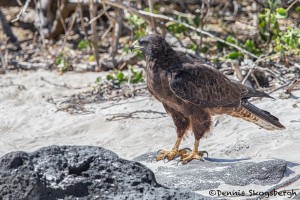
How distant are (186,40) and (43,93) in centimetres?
257

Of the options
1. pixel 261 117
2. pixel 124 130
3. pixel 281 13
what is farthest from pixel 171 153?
pixel 281 13

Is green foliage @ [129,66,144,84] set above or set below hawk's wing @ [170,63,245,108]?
below

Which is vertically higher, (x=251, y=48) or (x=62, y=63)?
(x=251, y=48)

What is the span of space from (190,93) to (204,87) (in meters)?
0.23

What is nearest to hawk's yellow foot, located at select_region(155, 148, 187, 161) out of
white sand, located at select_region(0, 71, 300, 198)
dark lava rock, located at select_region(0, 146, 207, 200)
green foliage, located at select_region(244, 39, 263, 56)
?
white sand, located at select_region(0, 71, 300, 198)

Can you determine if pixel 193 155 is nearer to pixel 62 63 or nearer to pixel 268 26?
pixel 268 26

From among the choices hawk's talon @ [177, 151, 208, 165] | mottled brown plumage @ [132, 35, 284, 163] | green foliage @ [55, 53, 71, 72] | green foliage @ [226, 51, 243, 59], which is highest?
mottled brown plumage @ [132, 35, 284, 163]

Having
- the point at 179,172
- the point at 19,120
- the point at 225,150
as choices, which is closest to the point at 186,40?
the point at 19,120

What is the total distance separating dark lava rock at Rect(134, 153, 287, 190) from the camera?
5.89 meters

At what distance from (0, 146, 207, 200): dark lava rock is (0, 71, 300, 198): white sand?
1526mm

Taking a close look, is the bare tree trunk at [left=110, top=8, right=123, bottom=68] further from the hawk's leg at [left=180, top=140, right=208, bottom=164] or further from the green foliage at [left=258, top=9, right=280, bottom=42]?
the hawk's leg at [left=180, top=140, right=208, bottom=164]

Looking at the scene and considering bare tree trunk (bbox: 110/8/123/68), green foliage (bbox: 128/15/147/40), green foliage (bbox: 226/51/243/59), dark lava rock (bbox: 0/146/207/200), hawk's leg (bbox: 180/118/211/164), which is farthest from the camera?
bare tree trunk (bbox: 110/8/123/68)

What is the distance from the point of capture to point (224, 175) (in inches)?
239

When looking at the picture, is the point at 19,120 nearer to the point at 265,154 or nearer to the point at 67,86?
the point at 67,86
